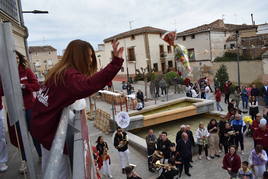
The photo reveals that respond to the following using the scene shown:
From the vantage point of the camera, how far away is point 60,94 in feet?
5.82

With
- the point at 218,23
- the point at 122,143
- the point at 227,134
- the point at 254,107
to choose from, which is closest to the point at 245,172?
the point at 227,134

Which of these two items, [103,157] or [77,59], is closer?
[77,59]

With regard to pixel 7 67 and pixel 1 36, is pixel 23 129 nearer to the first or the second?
pixel 7 67

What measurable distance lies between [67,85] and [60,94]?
0.32ft

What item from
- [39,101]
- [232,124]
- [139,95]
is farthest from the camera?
[139,95]

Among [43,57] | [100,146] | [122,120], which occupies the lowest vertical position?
[100,146]

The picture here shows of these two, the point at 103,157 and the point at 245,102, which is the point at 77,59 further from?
the point at 245,102

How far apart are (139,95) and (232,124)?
9180mm

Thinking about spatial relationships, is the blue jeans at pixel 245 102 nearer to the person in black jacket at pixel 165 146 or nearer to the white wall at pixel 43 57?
the person in black jacket at pixel 165 146

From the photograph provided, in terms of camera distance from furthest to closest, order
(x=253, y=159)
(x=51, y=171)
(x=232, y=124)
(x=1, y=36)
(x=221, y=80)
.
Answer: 1. (x=221, y=80)
2. (x=232, y=124)
3. (x=253, y=159)
4. (x=1, y=36)
5. (x=51, y=171)

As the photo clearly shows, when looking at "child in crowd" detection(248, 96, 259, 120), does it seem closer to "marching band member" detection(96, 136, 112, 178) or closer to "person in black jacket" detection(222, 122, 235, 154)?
"person in black jacket" detection(222, 122, 235, 154)

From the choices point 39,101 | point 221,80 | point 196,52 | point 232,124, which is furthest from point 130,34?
point 39,101

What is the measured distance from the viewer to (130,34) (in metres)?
44.5

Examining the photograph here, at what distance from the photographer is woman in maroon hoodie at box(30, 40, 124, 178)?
5.50ft
